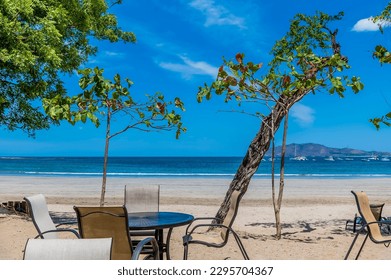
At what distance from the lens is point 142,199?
21.0ft

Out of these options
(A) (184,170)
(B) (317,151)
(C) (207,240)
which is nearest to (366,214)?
(C) (207,240)

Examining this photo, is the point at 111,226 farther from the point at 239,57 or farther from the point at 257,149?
the point at 257,149

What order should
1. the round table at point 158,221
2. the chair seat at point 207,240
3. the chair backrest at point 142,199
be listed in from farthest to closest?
the chair backrest at point 142,199 → the chair seat at point 207,240 → the round table at point 158,221

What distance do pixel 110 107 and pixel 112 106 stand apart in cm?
4

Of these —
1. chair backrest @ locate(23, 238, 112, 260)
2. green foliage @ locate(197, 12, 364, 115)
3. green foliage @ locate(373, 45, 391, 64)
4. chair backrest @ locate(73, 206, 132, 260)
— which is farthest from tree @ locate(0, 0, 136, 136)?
chair backrest @ locate(23, 238, 112, 260)

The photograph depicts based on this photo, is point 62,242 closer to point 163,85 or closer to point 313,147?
point 313,147

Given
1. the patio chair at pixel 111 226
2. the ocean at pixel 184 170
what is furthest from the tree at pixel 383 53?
the ocean at pixel 184 170

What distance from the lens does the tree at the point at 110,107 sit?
6.45m

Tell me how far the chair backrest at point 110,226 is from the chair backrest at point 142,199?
7.29 feet

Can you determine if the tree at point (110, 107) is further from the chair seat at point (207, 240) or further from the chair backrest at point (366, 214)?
the chair backrest at point (366, 214)

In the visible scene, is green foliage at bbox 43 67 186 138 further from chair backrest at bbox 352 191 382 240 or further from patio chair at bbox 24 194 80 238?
chair backrest at bbox 352 191 382 240

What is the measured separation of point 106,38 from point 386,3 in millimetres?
5956

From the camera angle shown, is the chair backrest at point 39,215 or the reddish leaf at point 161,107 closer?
the chair backrest at point 39,215

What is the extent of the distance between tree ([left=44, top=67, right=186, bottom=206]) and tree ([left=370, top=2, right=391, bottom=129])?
284cm
